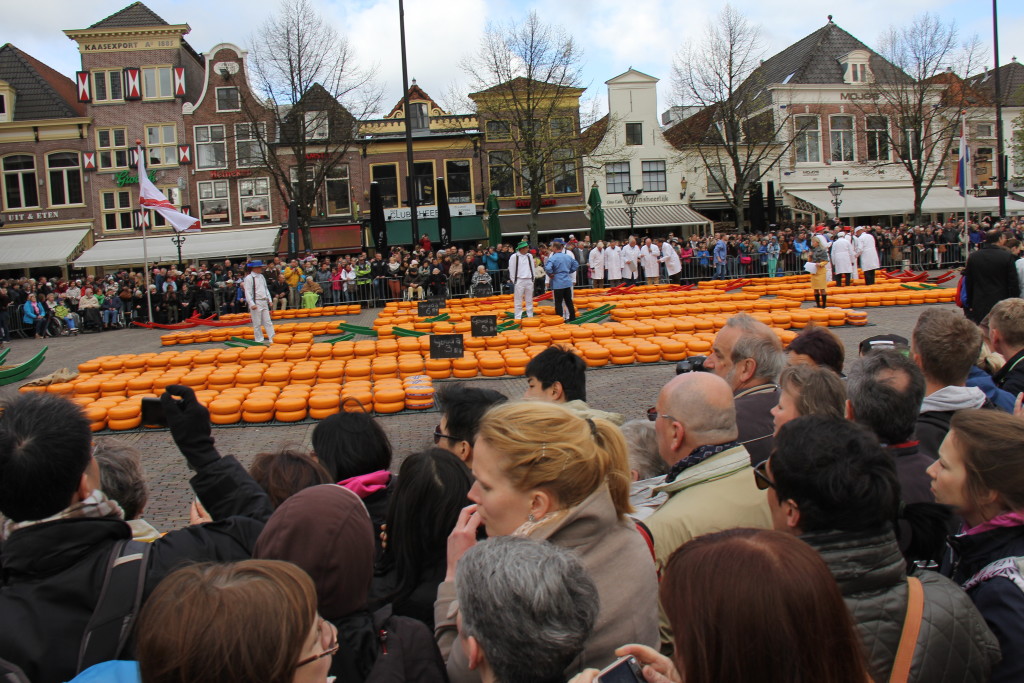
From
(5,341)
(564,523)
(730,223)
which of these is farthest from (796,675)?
(730,223)

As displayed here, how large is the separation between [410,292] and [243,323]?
5.79 m

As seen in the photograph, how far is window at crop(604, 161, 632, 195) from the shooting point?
153 ft

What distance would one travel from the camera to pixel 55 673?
2.16 metres

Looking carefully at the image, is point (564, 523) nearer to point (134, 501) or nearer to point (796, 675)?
point (796, 675)

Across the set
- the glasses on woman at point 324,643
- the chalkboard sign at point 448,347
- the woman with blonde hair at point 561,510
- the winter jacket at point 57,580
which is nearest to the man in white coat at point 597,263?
the chalkboard sign at point 448,347

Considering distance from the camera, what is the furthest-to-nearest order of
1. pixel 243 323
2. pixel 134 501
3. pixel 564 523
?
pixel 243 323 < pixel 134 501 < pixel 564 523

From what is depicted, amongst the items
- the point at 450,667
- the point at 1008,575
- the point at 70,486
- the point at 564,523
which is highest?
the point at 70,486

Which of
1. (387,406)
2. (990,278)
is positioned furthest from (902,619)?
(990,278)

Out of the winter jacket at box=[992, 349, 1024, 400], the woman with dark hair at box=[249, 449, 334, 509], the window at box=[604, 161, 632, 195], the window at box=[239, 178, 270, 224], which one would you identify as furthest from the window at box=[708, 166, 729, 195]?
the woman with dark hair at box=[249, 449, 334, 509]

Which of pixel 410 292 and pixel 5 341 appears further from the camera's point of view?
pixel 410 292

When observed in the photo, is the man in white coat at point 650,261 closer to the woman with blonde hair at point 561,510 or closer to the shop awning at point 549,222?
the shop awning at point 549,222

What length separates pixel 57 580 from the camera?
2.23 metres

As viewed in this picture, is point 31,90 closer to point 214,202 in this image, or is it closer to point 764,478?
point 214,202

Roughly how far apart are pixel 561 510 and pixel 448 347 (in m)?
9.27
